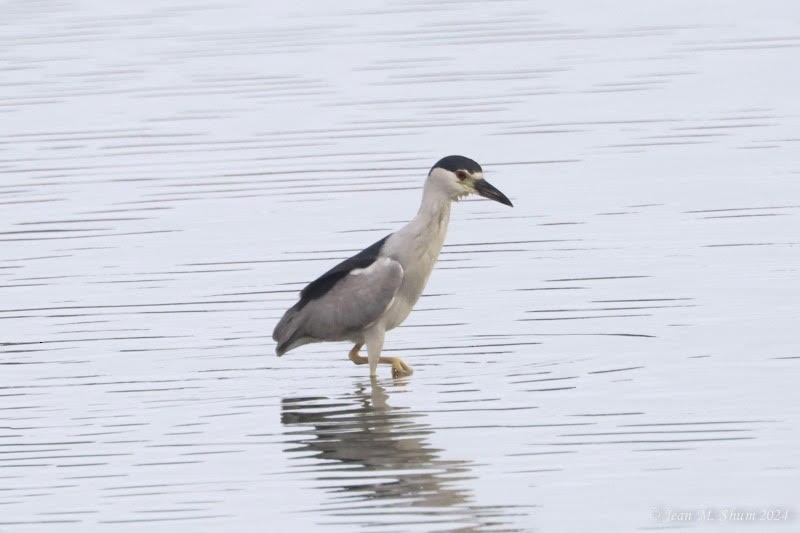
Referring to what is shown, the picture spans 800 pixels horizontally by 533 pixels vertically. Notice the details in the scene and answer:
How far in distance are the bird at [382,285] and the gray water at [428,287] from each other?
335mm

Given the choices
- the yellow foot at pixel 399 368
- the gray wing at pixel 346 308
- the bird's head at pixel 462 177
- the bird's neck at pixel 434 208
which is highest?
the bird's head at pixel 462 177

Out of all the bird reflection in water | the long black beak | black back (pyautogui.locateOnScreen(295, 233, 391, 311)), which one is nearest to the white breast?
black back (pyautogui.locateOnScreen(295, 233, 391, 311))

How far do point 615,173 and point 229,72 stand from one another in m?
10.7

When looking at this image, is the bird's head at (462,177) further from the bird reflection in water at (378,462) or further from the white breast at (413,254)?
the bird reflection in water at (378,462)

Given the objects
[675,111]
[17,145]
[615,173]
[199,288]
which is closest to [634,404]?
[199,288]

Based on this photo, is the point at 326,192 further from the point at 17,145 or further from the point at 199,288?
the point at 17,145

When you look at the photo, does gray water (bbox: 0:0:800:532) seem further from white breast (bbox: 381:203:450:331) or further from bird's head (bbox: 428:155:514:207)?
bird's head (bbox: 428:155:514:207)

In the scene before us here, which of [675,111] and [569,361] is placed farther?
[675,111]

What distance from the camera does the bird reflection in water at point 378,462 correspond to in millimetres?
10727

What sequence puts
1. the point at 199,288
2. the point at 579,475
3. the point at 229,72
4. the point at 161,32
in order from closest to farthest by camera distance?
the point at 579,475 < the point at 199,288 < the point at 229,72 < the point at 161,32

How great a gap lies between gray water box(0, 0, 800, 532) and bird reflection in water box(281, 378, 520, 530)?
3 centimetres

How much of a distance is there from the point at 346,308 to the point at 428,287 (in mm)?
2728

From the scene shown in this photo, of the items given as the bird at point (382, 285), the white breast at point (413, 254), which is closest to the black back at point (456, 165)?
the bird at point (382, 285)

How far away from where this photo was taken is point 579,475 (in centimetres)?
1117
